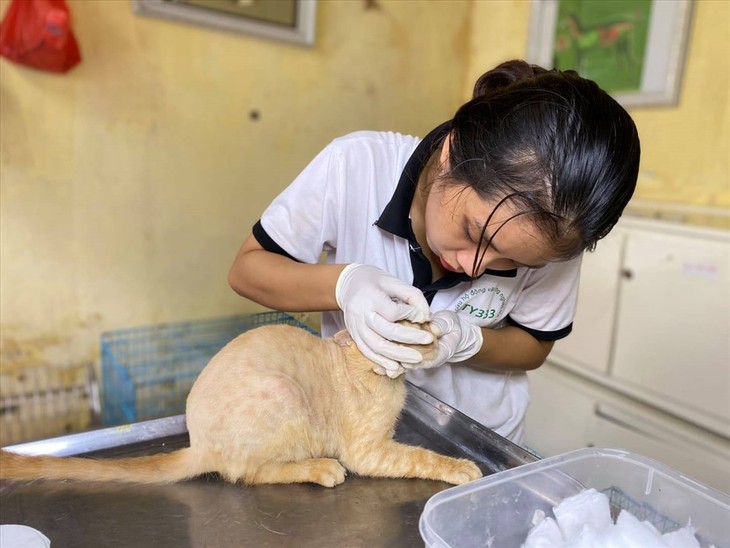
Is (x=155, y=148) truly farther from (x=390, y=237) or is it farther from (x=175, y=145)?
(x=390, y=237)

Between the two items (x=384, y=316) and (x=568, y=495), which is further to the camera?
(x=384, y=316)

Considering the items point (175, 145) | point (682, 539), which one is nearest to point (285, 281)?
point (682, 539)

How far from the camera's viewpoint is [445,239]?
820 mm

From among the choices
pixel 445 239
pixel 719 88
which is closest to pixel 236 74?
pixel 445 239

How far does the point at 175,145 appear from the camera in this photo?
1.74 m

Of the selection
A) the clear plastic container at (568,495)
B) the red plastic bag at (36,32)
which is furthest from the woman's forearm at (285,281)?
the red plastic bag at (36,32)

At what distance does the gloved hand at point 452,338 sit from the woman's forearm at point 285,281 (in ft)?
0.64

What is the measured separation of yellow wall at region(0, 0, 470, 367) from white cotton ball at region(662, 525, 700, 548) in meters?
0.97

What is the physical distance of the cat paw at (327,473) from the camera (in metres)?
0.79

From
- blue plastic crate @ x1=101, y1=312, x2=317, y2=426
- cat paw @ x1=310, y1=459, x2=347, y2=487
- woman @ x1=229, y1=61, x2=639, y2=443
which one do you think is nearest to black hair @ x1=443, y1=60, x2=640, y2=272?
woman @ x1=229, y1=61, x2=639, y2=443

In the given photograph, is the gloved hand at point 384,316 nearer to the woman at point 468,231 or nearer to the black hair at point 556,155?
the woman at point 468,231

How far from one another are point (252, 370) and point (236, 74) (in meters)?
1.31

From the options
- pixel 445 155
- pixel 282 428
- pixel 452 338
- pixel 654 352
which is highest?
pixel 445 155

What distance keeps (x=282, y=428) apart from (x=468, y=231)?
16.6 inches
